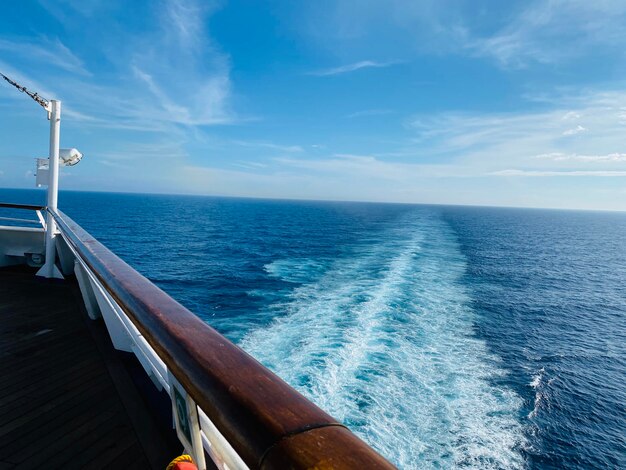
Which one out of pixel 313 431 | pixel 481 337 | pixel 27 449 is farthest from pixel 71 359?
pixel 481 337

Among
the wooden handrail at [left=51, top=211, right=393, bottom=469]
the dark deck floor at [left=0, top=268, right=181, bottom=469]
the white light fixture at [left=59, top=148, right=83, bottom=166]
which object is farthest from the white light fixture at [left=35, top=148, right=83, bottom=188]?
the wooden handrail at [left=51, top=211, right=393, bottom=469]

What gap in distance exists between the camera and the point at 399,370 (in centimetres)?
1004

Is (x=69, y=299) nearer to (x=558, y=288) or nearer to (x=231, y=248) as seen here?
(x=231, y=248)

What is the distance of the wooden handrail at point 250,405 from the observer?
51 cm

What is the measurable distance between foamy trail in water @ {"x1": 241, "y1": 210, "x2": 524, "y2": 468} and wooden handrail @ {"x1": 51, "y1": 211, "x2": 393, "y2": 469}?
7828 mm

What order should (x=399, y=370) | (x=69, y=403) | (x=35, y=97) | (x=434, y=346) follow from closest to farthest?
(x=69, y=403) → (x=35, y=97) → (x=399, y=370) → (x=434, y=346)

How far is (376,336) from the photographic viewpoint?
11.7m

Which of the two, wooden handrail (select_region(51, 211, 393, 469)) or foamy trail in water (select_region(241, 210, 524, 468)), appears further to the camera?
foamy trail in water (select_region(241, 210, 524, 468))

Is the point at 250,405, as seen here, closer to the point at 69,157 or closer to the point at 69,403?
the point at 69,403

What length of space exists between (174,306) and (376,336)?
11.4 m

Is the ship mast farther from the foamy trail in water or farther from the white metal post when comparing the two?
the foamy trail in water

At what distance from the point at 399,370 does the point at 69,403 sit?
9.22 meters

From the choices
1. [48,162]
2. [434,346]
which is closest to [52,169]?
[48,162]

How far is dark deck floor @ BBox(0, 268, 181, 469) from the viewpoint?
1887 mm
